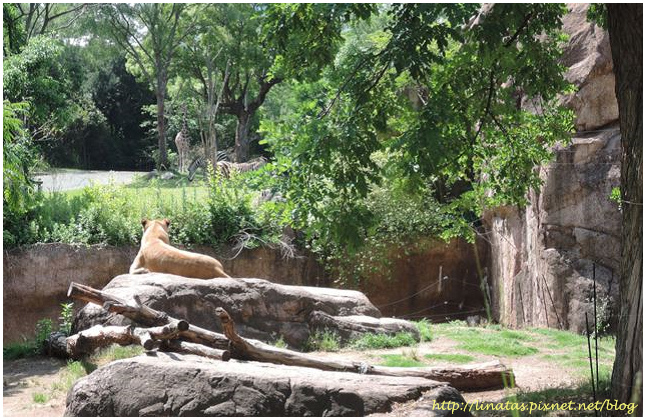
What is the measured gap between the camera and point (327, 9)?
782cm

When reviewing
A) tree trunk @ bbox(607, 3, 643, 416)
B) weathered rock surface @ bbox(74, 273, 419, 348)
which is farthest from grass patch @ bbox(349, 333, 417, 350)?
tree trunk @ bbox(607, 3, 643, 416)

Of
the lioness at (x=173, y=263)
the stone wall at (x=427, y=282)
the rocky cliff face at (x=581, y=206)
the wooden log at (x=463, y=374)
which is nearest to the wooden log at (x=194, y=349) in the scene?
the wooden log at (x=463, y=374)

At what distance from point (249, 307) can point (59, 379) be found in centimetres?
320

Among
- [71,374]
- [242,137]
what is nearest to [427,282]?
[71,374]

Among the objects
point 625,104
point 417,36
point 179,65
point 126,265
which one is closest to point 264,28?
point 417,36

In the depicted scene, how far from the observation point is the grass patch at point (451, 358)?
10641 millimetres

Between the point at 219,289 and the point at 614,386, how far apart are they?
6391 mm

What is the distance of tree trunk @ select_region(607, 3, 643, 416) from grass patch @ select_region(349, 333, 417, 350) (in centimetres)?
501

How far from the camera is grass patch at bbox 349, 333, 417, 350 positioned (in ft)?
37.7

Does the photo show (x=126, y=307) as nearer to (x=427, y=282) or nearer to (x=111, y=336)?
(x=111, y=336)

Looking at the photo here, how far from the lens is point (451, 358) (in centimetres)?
1073

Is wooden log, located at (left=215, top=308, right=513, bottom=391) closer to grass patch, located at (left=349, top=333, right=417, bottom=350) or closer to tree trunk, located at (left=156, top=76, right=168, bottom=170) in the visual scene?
grass patch, located at (left=349, top=333, right=417, bottom=350)

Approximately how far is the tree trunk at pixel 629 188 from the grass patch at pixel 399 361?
349 centimetres

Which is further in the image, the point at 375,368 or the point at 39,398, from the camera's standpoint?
the point at 375,368
